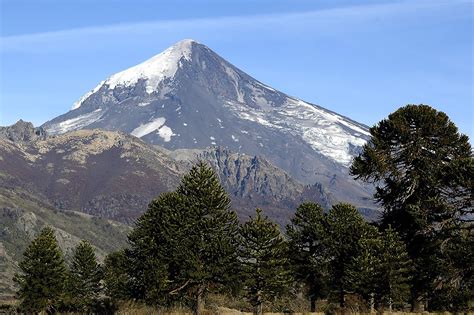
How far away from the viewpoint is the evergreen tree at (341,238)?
73.8m

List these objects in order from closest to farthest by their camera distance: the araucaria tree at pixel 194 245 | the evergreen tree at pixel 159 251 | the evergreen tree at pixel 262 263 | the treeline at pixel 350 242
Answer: the treeline at pixel 350 242 → the evergreen tree at pixel 262 263 → the araucaria tree at pixel 194 245 → the evergreen tree at pixel 159 251

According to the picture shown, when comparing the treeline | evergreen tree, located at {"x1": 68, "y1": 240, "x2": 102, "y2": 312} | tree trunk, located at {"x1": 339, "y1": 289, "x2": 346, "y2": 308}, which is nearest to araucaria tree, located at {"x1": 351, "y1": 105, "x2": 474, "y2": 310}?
the treeline

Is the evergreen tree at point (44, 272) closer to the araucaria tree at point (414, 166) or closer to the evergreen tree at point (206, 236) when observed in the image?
the evergreen tree at point (206, 236)

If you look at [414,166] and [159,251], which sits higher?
[414,166]

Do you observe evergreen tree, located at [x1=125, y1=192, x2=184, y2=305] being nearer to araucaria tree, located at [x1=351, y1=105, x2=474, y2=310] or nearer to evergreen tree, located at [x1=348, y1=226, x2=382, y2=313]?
evergreen tree, located at [x1=348, y1=226, x2=382, y2=313]

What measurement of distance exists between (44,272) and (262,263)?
134ft

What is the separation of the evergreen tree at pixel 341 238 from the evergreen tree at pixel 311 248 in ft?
3.24

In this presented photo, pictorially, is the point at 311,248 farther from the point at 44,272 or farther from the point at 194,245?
the point at 44,272

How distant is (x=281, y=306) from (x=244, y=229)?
17.7 metres

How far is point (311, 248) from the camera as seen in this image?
8156 centimetres

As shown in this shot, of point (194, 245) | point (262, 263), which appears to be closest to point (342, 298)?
point (262, 263)

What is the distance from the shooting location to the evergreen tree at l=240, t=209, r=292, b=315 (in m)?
66.6

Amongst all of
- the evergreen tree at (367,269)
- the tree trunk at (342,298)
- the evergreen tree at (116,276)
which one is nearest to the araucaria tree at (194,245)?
the evergreen tree at (116,276)

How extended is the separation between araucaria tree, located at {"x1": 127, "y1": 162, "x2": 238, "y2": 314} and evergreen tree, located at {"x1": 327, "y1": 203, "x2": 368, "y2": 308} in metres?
12.9
